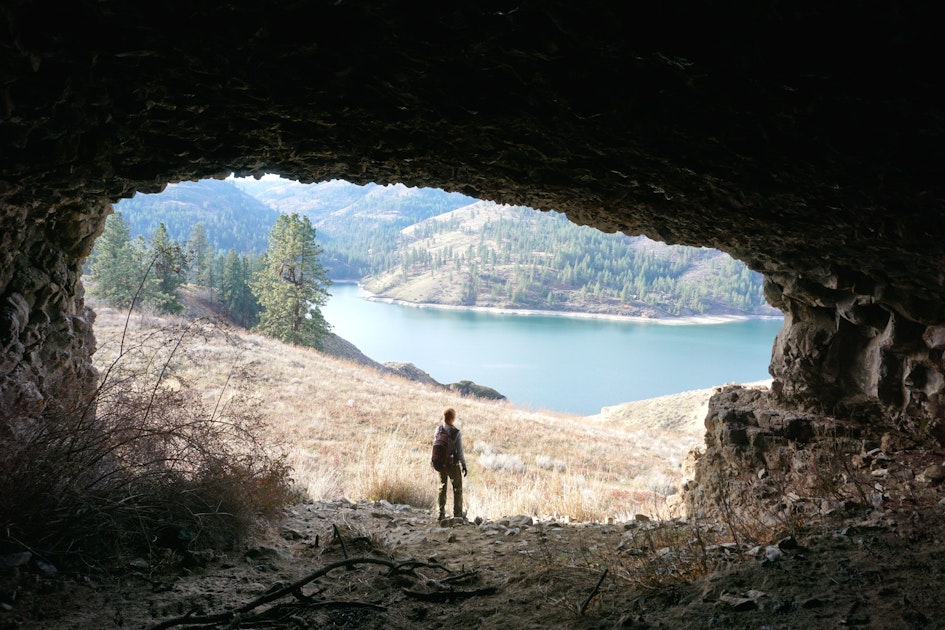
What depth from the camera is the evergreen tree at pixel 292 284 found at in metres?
35.8

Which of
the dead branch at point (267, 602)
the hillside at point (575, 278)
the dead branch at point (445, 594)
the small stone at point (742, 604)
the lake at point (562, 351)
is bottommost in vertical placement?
the lake at point (562, 351)

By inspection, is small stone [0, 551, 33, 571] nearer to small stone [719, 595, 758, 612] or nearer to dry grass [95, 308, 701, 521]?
dry grass [95, 308, 701, 521]

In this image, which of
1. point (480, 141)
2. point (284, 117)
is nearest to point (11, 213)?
point (284, 117)

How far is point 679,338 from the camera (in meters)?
81.4

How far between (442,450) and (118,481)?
4575mm

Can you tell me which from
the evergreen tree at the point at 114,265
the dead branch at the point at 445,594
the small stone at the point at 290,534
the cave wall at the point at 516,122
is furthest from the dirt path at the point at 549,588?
the evergreen tree at the point at 114,265

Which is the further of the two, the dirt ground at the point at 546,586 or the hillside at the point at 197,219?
the hillside at the point at 197,219

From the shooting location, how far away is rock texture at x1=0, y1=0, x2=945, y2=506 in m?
2.34

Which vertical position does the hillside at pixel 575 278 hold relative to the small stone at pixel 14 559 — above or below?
above

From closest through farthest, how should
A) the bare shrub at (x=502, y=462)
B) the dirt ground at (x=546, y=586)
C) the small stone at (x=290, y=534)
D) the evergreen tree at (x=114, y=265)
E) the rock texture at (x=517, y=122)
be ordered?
the rock texture at (x=517, y=122), the dirt ground at (x=546, y=586), the small stone at (x=290, y=534), the bare shrub at (x=502, y=462), the evergreen tree at (x=114, y=265)

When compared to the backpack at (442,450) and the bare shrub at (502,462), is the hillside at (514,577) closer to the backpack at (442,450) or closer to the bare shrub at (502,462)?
the backpack at (442,450)

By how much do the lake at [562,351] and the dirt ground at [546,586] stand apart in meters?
30.0

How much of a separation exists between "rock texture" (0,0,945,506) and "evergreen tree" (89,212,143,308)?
106ft

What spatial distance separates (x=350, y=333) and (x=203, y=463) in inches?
2817
